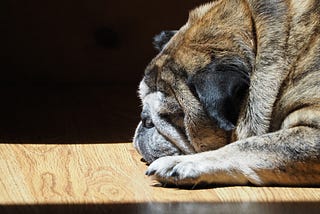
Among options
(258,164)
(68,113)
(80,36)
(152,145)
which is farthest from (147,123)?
(80,36)

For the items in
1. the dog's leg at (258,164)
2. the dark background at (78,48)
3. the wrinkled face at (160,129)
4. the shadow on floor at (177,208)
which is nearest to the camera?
the shadow on floor at (177,208)

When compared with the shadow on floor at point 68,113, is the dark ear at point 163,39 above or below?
above

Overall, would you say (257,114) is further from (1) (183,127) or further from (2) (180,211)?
(2) (180,211)

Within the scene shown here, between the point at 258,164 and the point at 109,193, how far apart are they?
0.40 m

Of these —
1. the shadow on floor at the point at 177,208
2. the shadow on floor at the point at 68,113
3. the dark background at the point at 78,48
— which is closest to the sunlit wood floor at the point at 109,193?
the shadow on floor at the point at 177,208

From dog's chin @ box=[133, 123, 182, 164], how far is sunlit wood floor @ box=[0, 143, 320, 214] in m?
0.04

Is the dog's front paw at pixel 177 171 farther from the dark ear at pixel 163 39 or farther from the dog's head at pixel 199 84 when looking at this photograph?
the dark ear at pixel 163 39

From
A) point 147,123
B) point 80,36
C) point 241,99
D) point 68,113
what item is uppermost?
point 241,99

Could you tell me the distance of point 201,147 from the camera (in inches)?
94.3

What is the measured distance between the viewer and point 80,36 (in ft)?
→ 11.5

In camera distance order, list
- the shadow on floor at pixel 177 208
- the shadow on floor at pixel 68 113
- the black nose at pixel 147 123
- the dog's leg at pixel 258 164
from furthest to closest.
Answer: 1. the shadow on floor at pixel 68 113
2. the black nose at pixel 147 123
3. the dog's leg at pixel 258 164
4. the shadow on floor at pixel 177 208

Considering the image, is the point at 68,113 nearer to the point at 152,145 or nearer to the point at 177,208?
the point at 152,145

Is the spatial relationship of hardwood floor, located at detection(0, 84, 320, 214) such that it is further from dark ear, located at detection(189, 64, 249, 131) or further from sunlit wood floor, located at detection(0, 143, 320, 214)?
dark ear, located at detection(189, 64, 249, 131)

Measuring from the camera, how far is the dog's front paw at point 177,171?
2.24 meters
